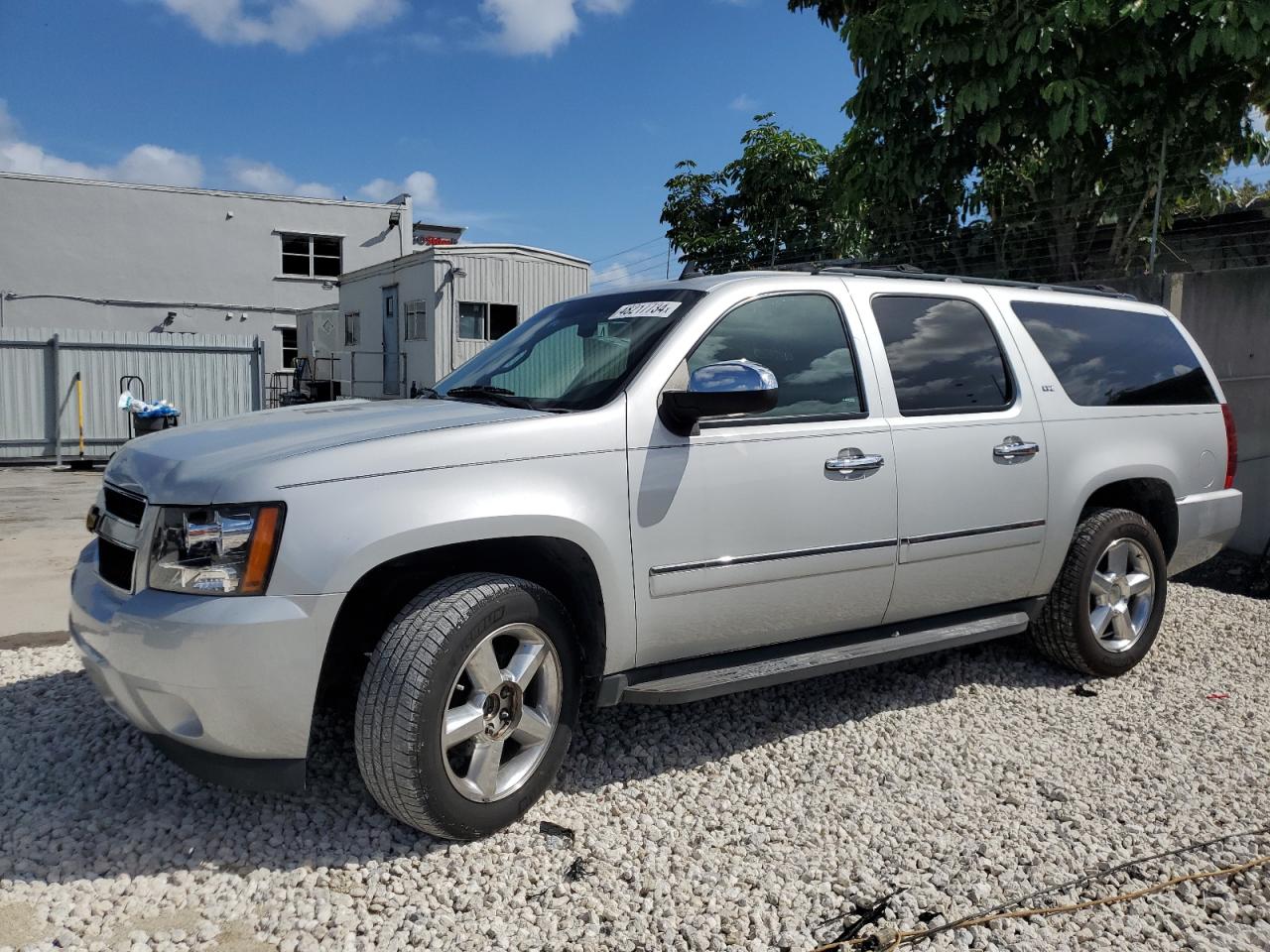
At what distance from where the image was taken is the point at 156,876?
280cm

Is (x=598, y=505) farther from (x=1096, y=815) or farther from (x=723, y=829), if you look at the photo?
(x=1096, y=815)

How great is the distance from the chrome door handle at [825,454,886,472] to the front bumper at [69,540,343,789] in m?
1.82

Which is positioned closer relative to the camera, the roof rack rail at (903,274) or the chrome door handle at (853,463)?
the chrome door handle at (853,463)

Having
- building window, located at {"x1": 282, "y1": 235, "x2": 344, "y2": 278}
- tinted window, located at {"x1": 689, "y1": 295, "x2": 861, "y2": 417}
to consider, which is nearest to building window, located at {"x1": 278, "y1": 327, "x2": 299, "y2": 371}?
building window, located at {"x1": 282, "y1": 235, "x2": 344, "y2": 278}

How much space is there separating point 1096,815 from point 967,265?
6761 mm

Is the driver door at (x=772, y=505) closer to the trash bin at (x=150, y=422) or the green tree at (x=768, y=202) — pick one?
the trash bin at (x=150, y=422)

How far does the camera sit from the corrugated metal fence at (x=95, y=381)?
14516 millimetres

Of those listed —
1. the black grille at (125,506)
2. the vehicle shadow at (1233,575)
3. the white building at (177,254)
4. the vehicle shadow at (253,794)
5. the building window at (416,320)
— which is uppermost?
the white building at (177,254)

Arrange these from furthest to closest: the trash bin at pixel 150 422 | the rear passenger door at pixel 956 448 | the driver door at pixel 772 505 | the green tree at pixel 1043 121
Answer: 1. the trash bin at pixel 150 422
2. the green tree at pixel 1043 121
3. the rear passenger door at pixel 956 448
4. the driver door at pixel 772 505

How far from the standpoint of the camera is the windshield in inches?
134

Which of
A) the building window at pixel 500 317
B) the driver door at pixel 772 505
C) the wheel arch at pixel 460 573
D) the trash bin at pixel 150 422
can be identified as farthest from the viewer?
the building window at pixel 500 317

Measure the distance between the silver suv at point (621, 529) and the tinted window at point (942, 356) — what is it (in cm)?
1

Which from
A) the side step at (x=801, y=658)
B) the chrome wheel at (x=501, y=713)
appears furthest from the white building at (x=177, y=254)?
the chrome wheel at (x=501, y=713)

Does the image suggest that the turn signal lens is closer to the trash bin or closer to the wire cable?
the wire cable
